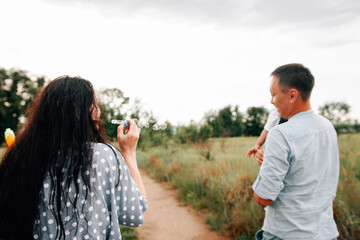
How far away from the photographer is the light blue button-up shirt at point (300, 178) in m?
1.34

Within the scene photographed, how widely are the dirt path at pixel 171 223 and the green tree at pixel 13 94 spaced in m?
18.4

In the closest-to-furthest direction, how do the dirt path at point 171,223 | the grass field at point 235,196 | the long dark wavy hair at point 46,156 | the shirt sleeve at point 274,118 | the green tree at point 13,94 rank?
the long dark wavy hair at point 46,156, the shirt sleeve at point 274,118, the grass field at point 235,196, the dirt path at point 171,223, the green tree at point 13,94

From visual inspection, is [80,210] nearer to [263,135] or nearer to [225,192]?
[263,135]

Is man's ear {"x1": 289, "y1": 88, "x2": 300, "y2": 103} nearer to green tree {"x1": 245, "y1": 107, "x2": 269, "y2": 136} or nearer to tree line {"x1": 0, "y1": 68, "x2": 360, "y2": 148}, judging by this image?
tree line {"x1": 0, "y1": 68, "x2": 360, "y2": 148}

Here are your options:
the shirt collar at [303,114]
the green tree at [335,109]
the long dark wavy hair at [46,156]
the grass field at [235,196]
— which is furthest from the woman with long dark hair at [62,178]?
the green tree at [335,109]

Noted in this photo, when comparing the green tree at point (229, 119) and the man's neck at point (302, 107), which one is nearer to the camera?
the man's neck at point (302, 107)

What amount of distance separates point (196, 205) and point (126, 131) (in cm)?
402

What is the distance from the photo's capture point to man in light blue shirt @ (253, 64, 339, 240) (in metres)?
1.34

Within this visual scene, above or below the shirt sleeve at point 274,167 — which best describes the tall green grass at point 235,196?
below

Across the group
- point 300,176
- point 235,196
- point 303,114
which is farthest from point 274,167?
point 235,196

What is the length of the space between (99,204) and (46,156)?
0.35m

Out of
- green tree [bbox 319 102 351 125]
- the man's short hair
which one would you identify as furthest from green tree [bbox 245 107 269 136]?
the man's short hair

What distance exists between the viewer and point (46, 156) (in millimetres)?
1071

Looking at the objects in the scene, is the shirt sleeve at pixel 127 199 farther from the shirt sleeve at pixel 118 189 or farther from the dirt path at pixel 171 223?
the dirt path at pixel 171 223
